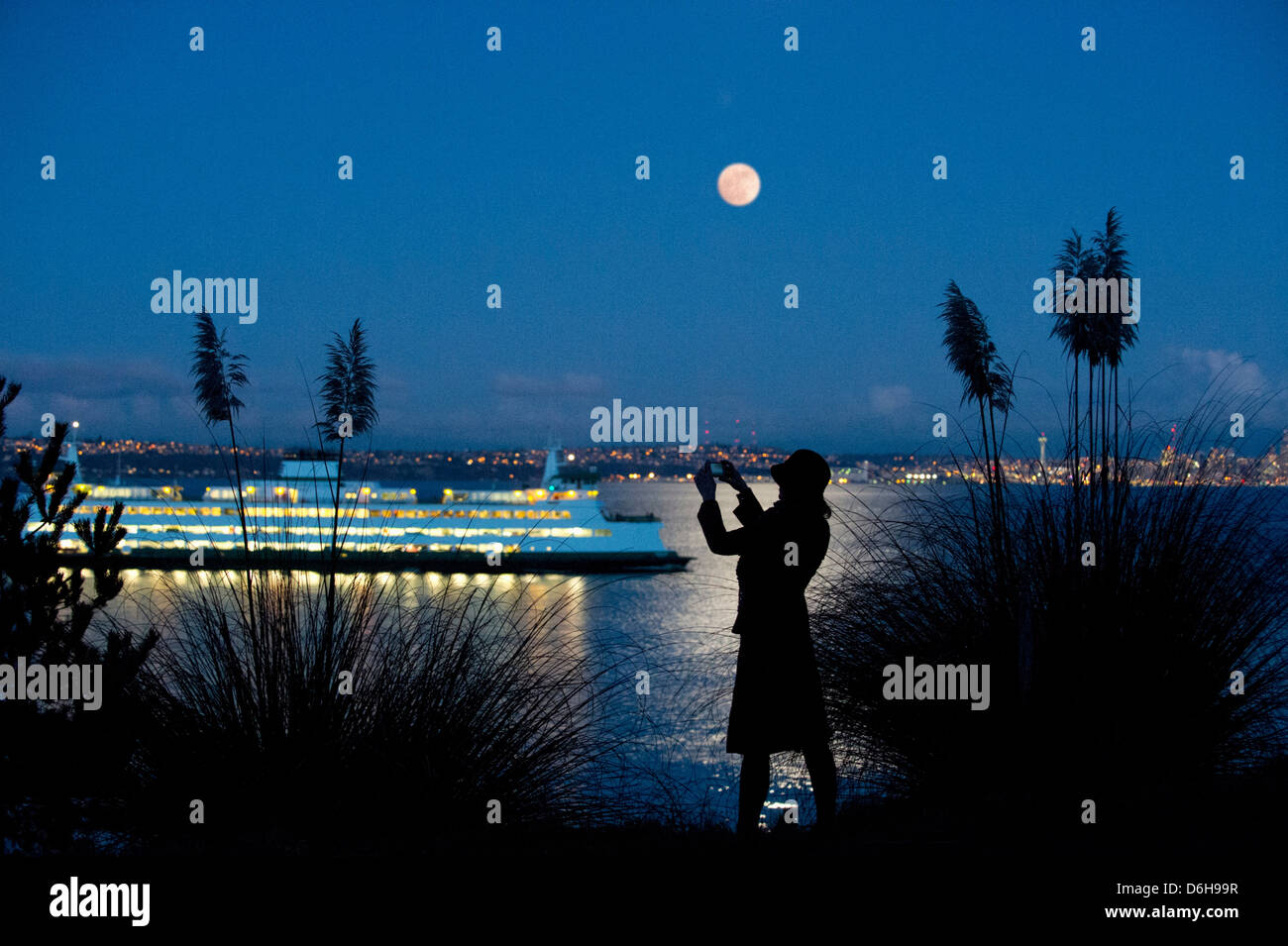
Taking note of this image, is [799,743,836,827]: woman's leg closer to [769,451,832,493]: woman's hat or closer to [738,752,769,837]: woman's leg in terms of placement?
[738,752,769,837]: woman's leg

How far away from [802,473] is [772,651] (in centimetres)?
75

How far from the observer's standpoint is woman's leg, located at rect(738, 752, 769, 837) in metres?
3.61

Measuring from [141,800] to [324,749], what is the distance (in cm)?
82

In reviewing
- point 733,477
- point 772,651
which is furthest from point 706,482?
point 772,651

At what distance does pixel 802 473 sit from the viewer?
12.4 ft

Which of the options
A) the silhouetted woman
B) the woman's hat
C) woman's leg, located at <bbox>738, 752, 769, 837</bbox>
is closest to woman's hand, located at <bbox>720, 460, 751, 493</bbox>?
the silhouetted woman

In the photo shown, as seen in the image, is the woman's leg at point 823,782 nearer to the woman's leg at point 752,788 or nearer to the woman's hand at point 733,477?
the woman's leg at point 752,788

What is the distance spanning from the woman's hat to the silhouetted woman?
113mm

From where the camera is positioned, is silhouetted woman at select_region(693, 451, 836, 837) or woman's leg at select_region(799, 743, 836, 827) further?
woman's leg at select_region(799, 743, 836, 827)

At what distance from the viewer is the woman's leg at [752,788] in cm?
361

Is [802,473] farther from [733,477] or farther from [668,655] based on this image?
[668,655]

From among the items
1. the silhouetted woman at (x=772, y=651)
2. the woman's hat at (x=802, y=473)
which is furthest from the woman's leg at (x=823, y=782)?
the woman's hat at (x=802, y=473)

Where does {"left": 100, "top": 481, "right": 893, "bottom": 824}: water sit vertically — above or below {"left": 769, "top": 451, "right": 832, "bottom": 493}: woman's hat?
below
